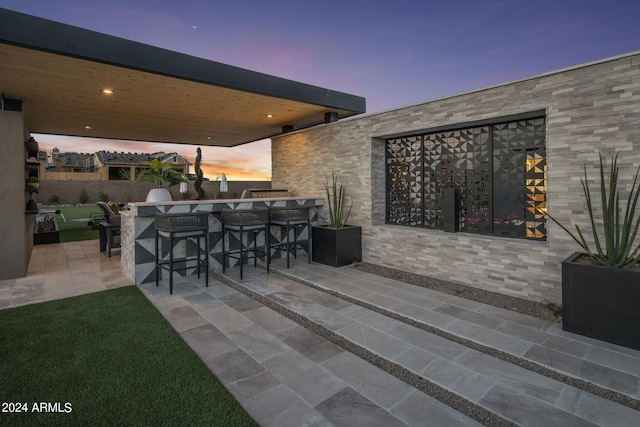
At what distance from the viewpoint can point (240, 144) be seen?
11164 mm

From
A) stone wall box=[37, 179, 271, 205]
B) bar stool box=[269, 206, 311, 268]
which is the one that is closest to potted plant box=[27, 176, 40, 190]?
bar stool box=[269, 206, 311, 268]

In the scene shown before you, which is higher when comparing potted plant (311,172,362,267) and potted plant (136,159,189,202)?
potted plant (136,159,189,202)

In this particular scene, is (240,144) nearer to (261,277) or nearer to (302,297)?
(261,277)

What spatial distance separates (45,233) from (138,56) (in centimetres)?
667

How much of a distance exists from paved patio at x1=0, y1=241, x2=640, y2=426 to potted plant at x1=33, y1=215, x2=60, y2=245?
185 inches

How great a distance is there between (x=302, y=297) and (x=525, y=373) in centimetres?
246

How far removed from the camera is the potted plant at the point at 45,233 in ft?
27.3

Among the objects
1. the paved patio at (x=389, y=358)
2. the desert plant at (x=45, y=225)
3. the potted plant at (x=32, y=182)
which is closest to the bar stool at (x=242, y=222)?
the paved patio at (x=389, y=358)

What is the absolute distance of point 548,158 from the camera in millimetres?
3803

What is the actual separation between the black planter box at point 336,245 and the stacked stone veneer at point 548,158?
19cm

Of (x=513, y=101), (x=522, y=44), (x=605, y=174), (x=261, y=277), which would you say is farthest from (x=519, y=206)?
(x=522, y=44)

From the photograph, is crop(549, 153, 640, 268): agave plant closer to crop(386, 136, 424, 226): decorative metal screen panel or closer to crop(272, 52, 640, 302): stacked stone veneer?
crop(272, 52, 640, 302): stacked stone veneer

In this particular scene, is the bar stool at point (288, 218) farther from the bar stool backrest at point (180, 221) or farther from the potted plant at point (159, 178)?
the potted plant at point (159, 178)

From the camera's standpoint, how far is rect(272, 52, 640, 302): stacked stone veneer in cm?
334
